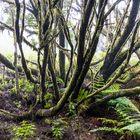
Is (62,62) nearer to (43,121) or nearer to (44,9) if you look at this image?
(43,121)

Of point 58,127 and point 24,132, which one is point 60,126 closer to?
point 58,127

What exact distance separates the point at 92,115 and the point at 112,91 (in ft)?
2.00

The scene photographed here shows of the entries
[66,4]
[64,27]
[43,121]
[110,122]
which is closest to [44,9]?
[64,27]

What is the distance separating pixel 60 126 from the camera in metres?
4.10

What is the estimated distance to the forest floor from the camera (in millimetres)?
3766

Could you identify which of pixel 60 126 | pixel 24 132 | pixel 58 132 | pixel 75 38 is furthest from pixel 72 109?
pixel 75 38

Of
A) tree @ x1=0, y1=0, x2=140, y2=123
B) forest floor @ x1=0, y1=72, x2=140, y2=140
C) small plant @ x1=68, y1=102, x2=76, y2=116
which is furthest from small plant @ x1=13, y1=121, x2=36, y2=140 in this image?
small plant @ x1=68, y1=102, x2=76, y2=116

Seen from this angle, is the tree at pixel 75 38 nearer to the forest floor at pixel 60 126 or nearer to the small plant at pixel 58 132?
the forest floor at pixel 60 126

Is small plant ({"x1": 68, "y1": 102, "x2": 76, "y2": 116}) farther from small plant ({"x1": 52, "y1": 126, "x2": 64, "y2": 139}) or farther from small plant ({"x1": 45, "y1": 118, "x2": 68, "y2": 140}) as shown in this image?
small plant ({"x1": 52, "y1": 126, "x2": 64, "y2": 139})

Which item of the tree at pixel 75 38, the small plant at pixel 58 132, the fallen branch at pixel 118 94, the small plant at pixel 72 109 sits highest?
the tree at pixel 75 38

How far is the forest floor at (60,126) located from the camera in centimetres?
377

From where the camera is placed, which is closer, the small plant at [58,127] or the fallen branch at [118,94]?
Answer: the small plant at [58,127]

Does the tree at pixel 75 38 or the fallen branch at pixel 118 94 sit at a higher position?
the tree at pixel 75 38

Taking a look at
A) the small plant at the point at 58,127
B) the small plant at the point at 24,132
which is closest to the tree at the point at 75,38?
the small plant at the point at 58,127
